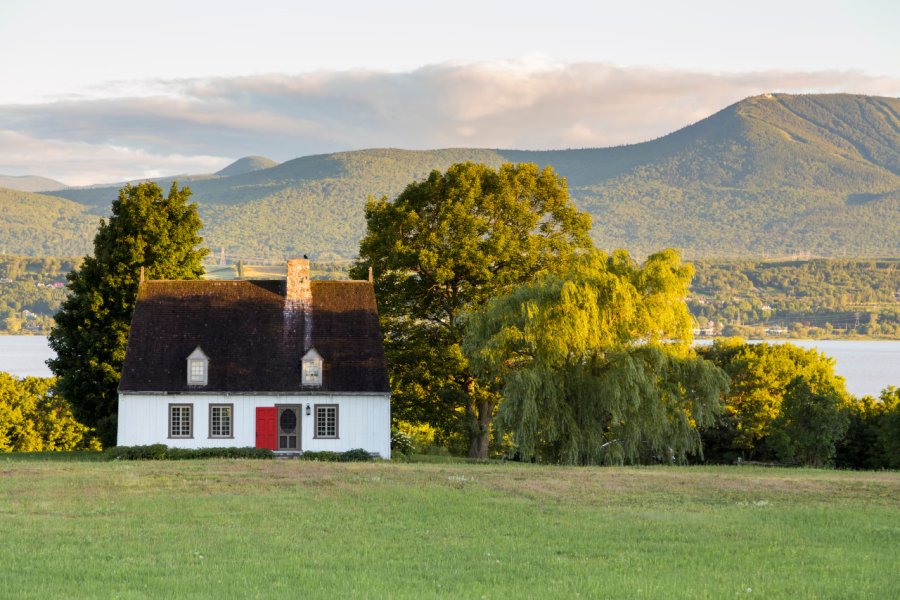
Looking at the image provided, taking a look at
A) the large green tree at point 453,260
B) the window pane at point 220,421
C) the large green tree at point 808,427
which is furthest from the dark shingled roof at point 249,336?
the large green tree at point 808,427

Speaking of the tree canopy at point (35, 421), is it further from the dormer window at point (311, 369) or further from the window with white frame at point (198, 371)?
the dormer window at point (311, 369)

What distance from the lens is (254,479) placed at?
107 ft

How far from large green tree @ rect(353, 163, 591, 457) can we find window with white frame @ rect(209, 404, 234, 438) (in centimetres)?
1034

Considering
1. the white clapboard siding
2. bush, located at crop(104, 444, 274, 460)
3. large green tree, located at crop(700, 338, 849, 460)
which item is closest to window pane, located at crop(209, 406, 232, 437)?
the white clapboard siding

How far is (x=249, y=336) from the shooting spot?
166ft

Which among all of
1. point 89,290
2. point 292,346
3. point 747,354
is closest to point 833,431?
point 747,354

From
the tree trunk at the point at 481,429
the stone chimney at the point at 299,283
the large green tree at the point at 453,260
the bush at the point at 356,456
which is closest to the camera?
the bush at the point at 356,456

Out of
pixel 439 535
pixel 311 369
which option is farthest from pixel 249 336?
pixel 439 535

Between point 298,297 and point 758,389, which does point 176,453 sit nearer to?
point 298,297

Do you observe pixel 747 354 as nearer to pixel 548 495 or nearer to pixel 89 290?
pixel 89 290

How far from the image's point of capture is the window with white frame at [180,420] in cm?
4838

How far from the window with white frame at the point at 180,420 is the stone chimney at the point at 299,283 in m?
7.26

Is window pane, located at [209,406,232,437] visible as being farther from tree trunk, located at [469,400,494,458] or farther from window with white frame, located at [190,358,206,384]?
tree trunk, located at [469,400,494,458]

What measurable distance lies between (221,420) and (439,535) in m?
27.7
